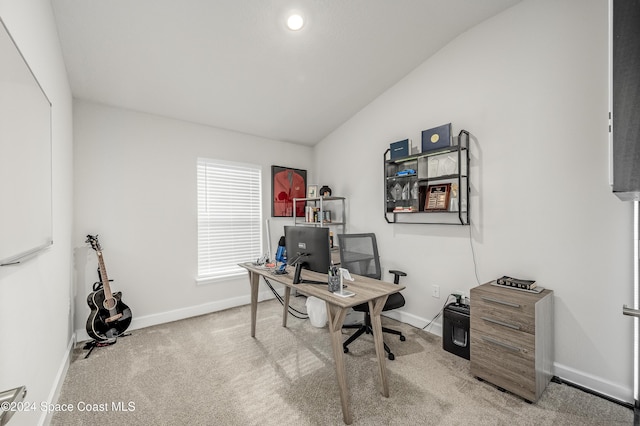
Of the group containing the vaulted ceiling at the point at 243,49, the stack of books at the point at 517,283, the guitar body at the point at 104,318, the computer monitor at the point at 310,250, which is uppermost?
the vaulted ceiling at the point at 243,49

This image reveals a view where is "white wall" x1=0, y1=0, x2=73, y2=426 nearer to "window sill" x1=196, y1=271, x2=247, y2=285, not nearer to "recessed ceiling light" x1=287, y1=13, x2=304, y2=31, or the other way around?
"window sill" x1=196, y1=271, x2=247, y2=285

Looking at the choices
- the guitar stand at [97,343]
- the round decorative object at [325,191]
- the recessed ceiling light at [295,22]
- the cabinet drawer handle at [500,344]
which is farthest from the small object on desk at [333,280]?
the guitar stand at [97,343]

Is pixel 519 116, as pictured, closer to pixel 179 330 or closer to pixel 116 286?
pixel 179 330

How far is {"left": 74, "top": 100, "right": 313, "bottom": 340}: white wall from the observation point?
2.79 meters

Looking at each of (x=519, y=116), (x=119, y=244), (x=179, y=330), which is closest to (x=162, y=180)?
(x=119, y=244)

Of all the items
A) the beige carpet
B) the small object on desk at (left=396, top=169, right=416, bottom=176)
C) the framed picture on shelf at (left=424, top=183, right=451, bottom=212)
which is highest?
the small object on desk at (left=396, top=169, right=416, bottom=176)

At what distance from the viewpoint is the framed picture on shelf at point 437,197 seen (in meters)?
2.70

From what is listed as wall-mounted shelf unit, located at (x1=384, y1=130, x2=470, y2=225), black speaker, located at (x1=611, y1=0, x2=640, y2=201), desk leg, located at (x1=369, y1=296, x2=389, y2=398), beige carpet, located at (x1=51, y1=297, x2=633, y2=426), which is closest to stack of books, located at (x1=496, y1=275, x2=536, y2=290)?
wall-mounted shelf unit, located at (x1=384, y1=130, x2=470, y2=225)

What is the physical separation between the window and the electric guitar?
89 cm

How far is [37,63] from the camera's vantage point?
148 centimetres

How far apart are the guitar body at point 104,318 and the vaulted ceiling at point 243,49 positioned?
205 cm

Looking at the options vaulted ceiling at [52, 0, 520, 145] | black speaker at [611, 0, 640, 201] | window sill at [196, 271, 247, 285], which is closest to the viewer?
black speaker at [611, 0, 640, 201]

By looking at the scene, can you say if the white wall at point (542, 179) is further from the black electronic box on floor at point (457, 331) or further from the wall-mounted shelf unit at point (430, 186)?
the black electronic box on floor at point (457, 331)

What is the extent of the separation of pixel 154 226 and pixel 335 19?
9.50ft
